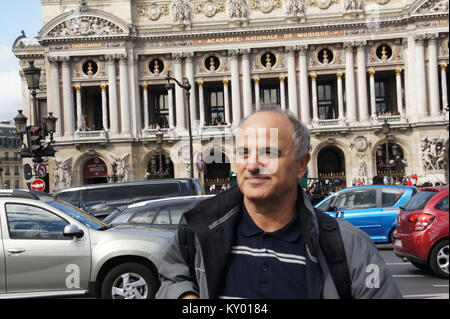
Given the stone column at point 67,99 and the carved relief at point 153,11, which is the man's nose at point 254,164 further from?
the carved relief at point 153,11

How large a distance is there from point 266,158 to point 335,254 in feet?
1.62

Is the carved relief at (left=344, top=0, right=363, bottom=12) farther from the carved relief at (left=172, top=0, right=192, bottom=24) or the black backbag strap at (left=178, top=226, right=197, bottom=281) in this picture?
the black backbag strap at (left=178, top=226, right=197, bottom=281)

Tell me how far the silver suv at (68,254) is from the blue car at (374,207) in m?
8.85

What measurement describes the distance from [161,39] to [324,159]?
15.4 m

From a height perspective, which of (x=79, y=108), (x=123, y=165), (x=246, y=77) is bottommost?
(x=123, y=165)

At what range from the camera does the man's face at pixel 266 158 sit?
2.63 meters

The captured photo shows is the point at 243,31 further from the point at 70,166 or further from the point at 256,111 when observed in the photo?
the point at 256,111

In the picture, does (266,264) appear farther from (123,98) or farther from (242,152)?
(123,98)

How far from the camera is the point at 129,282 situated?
8555mm

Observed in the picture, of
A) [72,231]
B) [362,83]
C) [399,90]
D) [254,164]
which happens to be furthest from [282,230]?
[399,90]

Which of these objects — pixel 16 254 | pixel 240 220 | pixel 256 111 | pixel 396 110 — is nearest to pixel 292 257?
pixel 240 220

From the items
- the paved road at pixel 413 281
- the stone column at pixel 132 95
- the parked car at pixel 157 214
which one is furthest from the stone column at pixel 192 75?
the paved road at pixel 413 281

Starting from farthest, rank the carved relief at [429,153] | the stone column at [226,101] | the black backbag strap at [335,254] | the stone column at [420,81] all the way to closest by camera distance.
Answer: the stone column at [226,101] → the stone column at [420,81] → the carved relief at [429,153] → the black backbag strap at [335,254]

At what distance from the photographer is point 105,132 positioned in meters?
48.5
